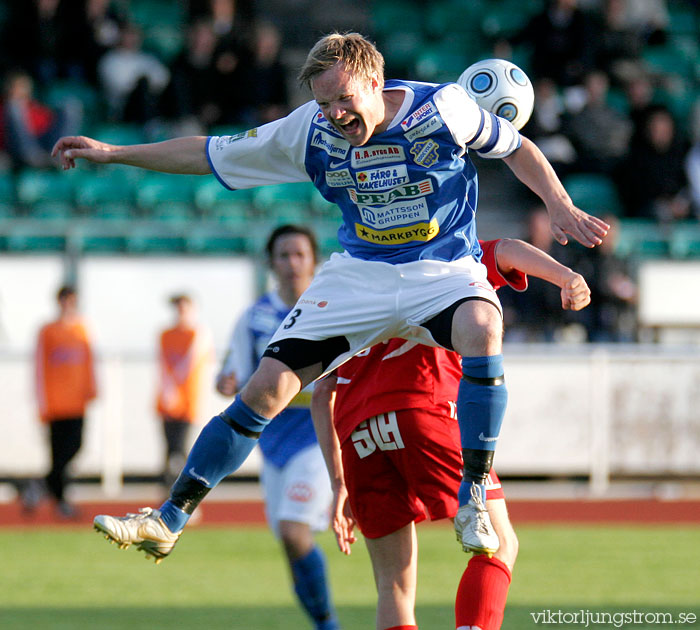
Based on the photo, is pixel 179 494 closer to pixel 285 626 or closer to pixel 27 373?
pixel 285 626

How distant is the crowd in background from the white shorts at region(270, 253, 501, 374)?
871 centimetres

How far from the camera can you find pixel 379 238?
4289 mm

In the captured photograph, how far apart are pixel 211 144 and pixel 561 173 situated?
9.98 metres

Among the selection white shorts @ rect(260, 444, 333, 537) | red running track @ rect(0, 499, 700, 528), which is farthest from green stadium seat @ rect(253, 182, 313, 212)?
white shorts @ rect(260, 444, 333, 537)

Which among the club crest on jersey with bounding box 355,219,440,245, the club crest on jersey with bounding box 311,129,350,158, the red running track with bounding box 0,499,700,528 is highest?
the club crest on jersey with bounding box 311,129,350,158

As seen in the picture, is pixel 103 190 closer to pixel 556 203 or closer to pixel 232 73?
pixel 232 73

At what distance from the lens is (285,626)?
274 inches

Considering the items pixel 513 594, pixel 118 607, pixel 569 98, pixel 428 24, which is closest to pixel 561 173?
pixel 569 98

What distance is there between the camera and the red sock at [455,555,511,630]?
419 cm

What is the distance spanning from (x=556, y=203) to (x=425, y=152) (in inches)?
18.4

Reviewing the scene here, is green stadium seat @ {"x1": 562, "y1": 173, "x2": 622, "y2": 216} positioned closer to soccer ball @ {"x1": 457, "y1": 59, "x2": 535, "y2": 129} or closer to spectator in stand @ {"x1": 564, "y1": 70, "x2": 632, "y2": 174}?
spectator in stand @ {"x1": 564, "y1": 70, "x2": 632, "y2": 174}

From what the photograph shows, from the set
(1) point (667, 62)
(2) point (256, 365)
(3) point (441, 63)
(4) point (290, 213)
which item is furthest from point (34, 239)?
(1) point (667, 62)

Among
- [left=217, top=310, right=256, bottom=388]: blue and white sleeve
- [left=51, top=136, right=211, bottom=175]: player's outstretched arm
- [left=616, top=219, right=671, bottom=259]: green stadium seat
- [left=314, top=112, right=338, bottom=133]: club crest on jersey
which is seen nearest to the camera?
[left=314, top=112, right=338, bottom=133]: club crest on jersey

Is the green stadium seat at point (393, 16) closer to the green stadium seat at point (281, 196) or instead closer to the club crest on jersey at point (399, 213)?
the green stadium seat at point (281, 196)
